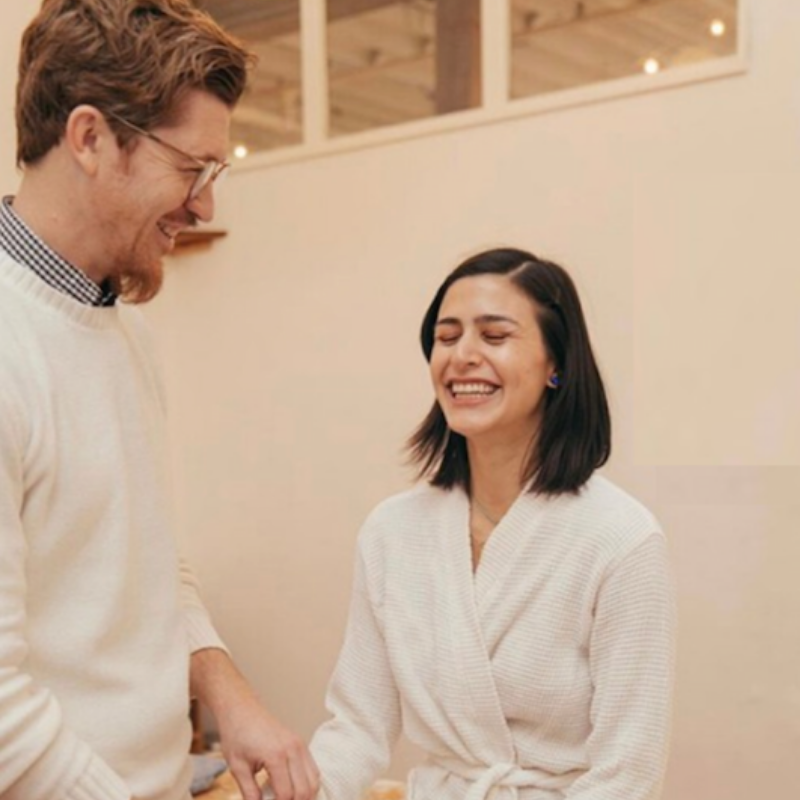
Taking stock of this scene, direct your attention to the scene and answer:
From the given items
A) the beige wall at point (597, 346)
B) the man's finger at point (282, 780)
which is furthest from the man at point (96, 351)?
the beige wall at point (597, 346)

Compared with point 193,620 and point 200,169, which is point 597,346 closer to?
point 193,620

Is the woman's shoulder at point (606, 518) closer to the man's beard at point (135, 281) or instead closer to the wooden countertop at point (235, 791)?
the man's beard at point (135, 281)

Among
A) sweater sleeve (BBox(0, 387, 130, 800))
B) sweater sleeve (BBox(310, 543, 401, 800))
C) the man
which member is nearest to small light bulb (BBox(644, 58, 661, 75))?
sweater sleeve (BBox(310, 543, 401, 800))

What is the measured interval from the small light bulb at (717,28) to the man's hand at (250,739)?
2297mm

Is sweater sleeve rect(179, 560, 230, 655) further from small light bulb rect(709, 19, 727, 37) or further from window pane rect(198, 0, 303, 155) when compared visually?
window pane rect(198, 0, 303, 155)

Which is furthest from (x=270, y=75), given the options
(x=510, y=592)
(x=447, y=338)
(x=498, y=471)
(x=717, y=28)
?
(x=510, y=592)

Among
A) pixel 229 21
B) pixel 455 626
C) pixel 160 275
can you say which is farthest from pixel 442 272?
pixel 160 275

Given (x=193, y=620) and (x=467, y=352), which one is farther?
(x=467, y=352)

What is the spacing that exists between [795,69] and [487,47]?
37.7 inches

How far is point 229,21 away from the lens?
4.01 metres

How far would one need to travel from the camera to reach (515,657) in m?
1.57

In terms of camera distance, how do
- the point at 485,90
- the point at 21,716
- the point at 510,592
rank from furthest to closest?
the point at 485,90, the point at 510,592, the point at 21,716

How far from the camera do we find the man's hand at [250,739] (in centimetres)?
132

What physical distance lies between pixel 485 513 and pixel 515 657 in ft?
0.81
